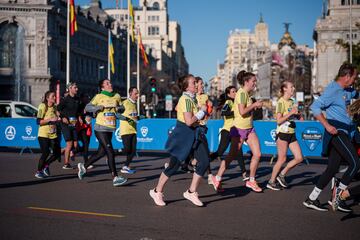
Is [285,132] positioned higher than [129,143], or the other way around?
[285,132]

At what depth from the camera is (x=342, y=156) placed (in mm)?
7797

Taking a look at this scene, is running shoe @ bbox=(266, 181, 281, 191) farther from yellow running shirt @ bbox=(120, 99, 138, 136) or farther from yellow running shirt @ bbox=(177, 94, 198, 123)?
yellow running shirt @ bbox=(120, 99, 138, 136)

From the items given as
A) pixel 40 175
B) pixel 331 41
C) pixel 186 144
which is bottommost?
pixel 40 175

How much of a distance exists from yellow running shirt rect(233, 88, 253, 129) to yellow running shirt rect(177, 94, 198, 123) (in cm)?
138

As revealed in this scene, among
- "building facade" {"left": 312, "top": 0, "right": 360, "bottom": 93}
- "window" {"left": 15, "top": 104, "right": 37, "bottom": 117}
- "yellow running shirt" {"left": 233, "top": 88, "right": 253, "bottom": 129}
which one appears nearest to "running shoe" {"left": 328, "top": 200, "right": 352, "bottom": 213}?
"yellow running shirt" {"left": 233, "top": 88, "right": 253, "bottom": 129}

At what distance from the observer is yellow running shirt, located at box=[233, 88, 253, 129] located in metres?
9.62

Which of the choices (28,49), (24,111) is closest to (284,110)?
(24,111)

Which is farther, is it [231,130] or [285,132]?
[285,132]

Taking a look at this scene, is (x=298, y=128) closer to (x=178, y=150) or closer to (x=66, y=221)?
(x=178, y=150)

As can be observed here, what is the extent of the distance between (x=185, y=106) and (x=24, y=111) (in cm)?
2011

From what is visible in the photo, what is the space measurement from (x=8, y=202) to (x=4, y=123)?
12.5 metres

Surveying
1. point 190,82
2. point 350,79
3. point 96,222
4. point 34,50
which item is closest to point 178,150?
point 190,82

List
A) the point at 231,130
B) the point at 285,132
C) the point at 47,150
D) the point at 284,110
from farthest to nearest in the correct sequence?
1. the point at 47,150
2. the point at 284,110
3. the point at 285,132
4. the point at 231,130

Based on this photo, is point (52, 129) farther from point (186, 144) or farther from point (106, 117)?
point (186, 144)
